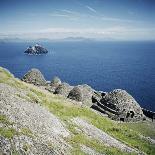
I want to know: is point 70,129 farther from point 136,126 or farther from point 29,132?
point 136,126

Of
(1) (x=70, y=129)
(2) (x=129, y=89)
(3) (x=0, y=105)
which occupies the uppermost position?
(3) (x=0, y=105)

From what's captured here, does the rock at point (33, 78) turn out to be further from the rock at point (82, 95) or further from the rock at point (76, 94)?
the rock at point (76, 94)

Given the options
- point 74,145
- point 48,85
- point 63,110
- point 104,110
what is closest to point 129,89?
point 48,85

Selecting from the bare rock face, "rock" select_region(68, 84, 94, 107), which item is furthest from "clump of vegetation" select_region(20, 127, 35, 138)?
"rock" select_region(68, 84, 94, 107)

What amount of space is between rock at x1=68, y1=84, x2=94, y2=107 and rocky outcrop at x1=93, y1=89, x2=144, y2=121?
282cm

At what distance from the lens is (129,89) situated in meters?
189

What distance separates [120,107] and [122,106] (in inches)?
21.6

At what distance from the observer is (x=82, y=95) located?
79.7 metres

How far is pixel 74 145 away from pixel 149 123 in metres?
44.0

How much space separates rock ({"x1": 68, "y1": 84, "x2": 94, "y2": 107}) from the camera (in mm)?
78562

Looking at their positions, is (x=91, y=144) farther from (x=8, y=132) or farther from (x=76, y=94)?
(x=76, y=94)

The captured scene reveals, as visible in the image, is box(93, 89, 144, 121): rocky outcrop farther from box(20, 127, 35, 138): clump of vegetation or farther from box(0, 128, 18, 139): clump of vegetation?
box(0, 128, 18, 139): clump of vegetation

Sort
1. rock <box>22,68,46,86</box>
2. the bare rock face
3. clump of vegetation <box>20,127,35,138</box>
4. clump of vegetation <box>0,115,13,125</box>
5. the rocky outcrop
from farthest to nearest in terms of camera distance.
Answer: rock <box>22,68,46,86</box> → the bare rock face → the rocky outcrop → clump of vegetation <box>0,115,13,125</box> → clump of vegetation <box>20,127,35,138</box>

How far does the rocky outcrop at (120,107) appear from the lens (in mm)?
74812
